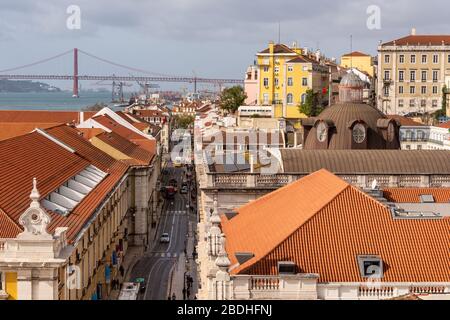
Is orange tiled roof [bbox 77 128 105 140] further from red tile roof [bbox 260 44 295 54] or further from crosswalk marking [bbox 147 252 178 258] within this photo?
red tile roof [bbox 260 44 295 54]

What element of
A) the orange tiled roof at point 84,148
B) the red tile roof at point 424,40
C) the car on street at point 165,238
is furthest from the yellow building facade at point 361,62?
the orange tiled roof at point 84,148

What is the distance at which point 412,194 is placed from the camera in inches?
1248

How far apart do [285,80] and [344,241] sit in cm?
→ 7486

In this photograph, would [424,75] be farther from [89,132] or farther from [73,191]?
[73,191]

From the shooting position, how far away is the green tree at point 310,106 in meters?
90.9

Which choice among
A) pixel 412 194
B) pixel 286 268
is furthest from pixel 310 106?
pixel 286 268

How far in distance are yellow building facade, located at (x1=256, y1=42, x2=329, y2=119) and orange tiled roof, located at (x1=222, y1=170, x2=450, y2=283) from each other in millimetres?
69220

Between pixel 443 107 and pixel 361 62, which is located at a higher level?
pixel 361 62

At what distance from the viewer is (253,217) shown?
29.7 meters

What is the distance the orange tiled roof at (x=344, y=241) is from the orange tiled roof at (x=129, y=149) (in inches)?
1767

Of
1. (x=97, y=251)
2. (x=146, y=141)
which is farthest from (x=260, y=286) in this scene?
(x=146, y=141)

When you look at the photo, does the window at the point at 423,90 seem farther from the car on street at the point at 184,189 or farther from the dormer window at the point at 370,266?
the dormer window at the point at 370,266
